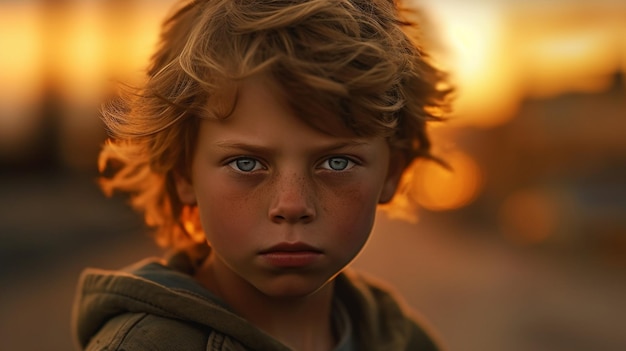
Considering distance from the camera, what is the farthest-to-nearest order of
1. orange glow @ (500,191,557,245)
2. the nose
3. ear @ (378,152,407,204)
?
orange glow @ (500,191,557,245) < ear @ (378,152,407,204) < the nose

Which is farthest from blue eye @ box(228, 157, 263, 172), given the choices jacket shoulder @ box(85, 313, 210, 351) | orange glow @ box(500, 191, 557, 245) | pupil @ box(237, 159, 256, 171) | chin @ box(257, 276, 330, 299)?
orange glow @ box(500, 191, 557, 245)

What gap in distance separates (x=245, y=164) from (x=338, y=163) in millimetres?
194

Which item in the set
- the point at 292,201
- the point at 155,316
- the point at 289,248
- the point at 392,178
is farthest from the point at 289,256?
the point at 392,178

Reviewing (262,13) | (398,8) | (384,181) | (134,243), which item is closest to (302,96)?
(262,13)

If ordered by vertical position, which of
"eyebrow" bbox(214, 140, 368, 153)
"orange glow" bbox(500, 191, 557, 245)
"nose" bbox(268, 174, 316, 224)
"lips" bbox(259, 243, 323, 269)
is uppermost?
"eyebrow" bbox(214, 140, 368, 153)

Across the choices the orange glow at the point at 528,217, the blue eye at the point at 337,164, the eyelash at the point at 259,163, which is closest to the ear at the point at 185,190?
the eyelash at the point at 259,163

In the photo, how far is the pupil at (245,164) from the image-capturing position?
6.11 ft

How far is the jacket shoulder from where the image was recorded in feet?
6.03

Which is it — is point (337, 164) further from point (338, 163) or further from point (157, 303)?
point (157, 303)

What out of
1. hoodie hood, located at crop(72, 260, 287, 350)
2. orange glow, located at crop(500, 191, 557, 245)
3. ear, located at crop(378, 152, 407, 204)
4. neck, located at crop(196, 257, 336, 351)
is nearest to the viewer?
hoodie hood, located at crop(72, 260, 287, 350)

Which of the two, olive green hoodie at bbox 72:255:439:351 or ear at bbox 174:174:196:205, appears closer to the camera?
olive green hoodie at bbox 72:255:439:351

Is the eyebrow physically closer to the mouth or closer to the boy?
the boy

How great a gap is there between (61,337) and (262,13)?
16.5 ft

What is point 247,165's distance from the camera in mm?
1865
